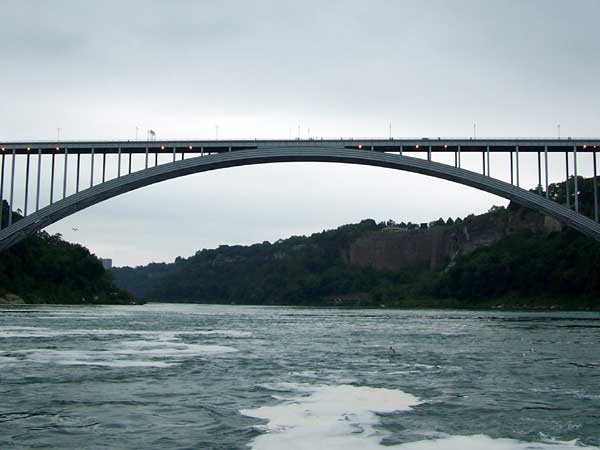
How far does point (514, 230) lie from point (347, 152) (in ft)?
228

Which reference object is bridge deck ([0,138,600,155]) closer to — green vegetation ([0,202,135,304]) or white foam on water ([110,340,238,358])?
white foam on water ([110,340,238,358])

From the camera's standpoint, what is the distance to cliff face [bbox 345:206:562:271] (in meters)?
109

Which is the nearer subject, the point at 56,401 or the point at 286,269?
the point at 56,401

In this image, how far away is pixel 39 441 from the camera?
28.1ft

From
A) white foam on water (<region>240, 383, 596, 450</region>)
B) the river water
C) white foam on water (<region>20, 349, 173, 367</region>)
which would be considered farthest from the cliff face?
white foam on water (<region>240, 383, 596, 450</region>)

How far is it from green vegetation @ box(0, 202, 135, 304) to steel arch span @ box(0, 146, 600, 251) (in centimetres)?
2683

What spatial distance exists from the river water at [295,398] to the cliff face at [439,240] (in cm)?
Answer: 8456

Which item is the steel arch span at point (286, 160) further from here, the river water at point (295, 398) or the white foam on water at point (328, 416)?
the white foam on water at point (328, 416)

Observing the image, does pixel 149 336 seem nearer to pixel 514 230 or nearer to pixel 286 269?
pixel 514 230

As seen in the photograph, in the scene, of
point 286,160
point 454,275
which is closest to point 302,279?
point 454,275

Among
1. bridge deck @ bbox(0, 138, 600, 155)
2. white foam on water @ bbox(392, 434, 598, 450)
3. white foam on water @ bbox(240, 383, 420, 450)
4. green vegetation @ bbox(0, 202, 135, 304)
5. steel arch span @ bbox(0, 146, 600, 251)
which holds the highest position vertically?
bridge deck @ bbox(0, 138, 600, 155)

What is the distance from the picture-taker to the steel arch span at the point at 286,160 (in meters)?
45.0

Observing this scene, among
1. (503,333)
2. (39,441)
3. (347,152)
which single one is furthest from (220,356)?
(347,152)

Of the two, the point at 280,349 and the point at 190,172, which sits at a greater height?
the point at 190,172
